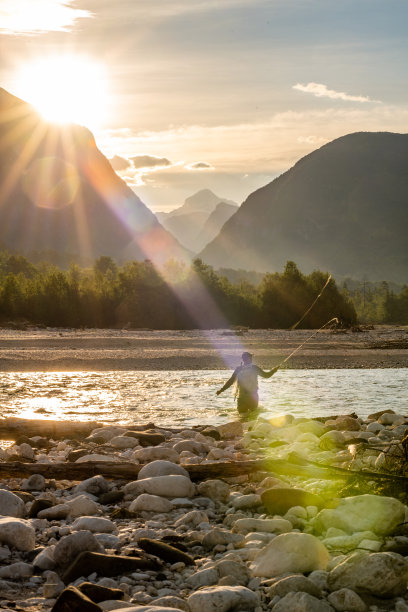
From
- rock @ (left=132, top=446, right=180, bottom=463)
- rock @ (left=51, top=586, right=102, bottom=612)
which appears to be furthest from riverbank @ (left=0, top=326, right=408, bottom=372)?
rock @ (left=51, top=586, right=102, bottom=612)

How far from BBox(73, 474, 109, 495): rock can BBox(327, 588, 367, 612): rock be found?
3.68 m

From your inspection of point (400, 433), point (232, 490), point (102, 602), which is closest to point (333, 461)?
point (232, 490)

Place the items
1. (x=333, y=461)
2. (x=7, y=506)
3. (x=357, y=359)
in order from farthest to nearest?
(x=357, y=359)
(x=333, y=461)
(x=7, y=506)

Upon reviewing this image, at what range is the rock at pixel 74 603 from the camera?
451cm

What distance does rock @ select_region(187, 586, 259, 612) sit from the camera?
4852 millimetres

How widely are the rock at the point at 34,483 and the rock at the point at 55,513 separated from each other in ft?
3.95

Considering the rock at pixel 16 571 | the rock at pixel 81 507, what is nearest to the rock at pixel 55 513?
the rock at pixel 81 507

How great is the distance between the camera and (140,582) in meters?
5.42

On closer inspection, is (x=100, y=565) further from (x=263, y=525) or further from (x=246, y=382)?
(x=246, y=382)

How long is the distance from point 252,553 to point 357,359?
28378 millimetres

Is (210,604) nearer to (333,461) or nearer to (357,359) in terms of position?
(333,461)

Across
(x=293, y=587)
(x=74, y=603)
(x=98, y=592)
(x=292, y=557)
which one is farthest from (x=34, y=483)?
(x=293, y=587)

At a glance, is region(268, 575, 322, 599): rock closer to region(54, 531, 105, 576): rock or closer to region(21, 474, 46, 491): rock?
region(54, 531, 105, 576): rock

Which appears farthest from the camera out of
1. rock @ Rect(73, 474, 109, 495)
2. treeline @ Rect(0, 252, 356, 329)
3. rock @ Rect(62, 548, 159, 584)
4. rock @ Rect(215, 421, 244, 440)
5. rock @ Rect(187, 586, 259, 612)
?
treeline @ Rect(0, 252, 356, 329)
